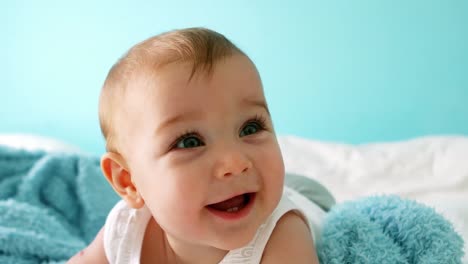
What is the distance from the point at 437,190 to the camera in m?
1.34

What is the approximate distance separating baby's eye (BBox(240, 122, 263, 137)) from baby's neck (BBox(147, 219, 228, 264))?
19 cm

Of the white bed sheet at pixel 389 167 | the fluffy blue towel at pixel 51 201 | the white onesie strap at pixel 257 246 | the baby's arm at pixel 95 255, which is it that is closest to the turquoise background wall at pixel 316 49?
the white bed sheet at pixel 389 167

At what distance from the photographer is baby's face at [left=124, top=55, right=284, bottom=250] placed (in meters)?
0.68

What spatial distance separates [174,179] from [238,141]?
89 millimetres

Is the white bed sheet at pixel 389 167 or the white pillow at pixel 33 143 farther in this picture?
the white pillow at pixel 33 143

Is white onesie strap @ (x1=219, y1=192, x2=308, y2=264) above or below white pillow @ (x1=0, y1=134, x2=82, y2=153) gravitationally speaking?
above

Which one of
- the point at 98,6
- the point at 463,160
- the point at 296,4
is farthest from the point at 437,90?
the point at 98,6

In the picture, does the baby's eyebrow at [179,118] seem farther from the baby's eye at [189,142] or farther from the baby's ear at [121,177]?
the baby's ear at [121,177]

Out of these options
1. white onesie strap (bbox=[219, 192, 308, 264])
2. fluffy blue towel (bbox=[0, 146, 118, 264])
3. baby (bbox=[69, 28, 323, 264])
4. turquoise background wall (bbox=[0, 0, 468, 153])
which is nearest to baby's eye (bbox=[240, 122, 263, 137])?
baby (bbox=[69, 28, 323, 264])

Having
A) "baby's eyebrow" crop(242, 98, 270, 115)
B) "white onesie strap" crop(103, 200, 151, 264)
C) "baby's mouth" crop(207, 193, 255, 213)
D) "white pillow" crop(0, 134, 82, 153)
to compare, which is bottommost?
"white pillow" crop(0, 134, 82, 153)

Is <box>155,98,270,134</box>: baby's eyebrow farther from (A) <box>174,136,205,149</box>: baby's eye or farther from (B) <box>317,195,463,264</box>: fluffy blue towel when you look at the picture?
(B) <box>317,195,463,264</box>: fluffy blue towel

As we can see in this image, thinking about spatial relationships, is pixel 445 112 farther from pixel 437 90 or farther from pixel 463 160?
pixel 463 160

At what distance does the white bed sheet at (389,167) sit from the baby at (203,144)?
1.94 ft

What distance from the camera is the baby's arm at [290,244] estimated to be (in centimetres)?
77
